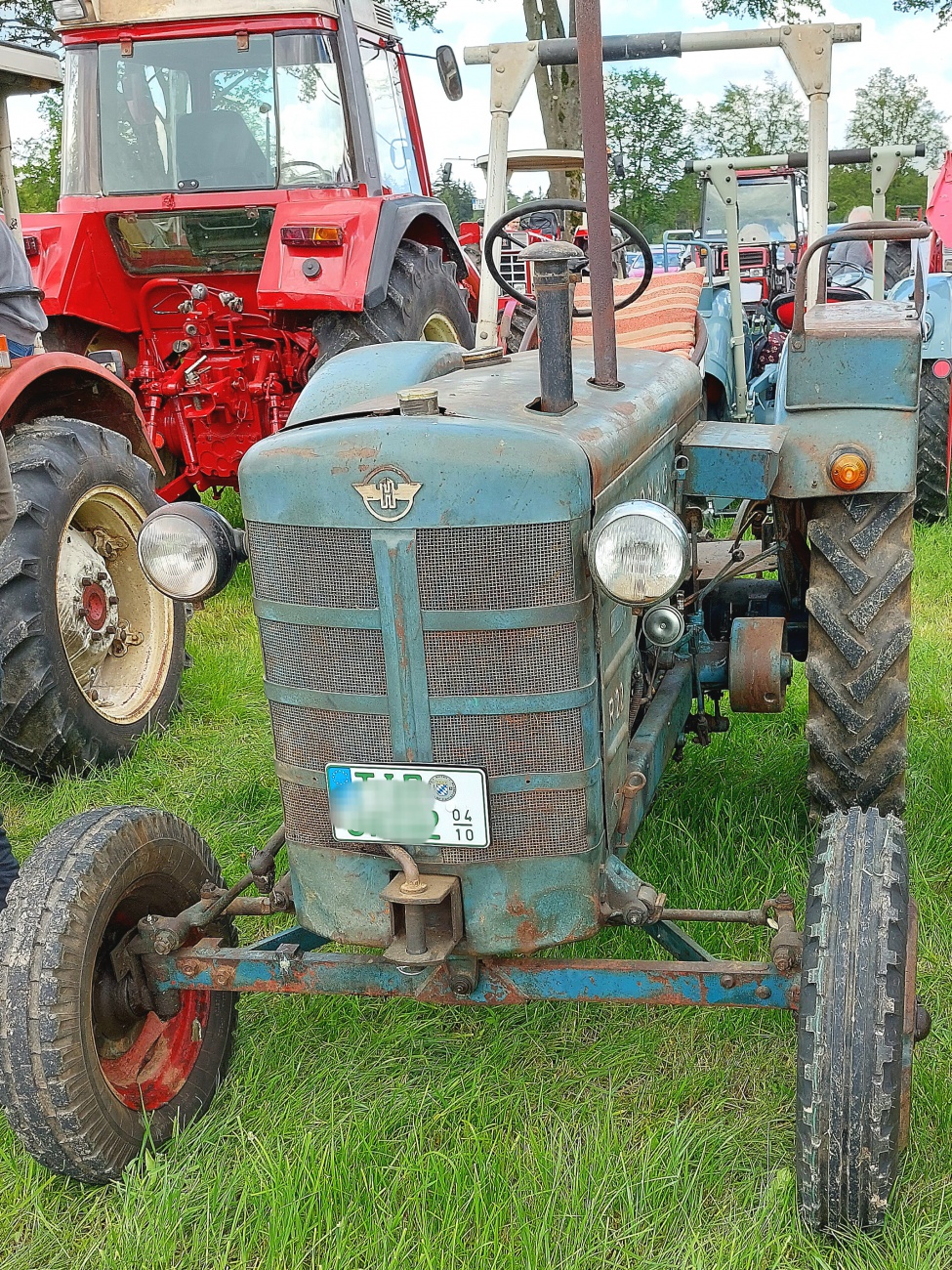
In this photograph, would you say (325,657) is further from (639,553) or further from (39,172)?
(39,172)

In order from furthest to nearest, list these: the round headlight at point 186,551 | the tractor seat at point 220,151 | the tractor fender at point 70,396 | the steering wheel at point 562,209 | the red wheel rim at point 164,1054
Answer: the tractor seat at point 220,151
the tractor fender at point 70,396
the steering wheel at point 562,209
the red wheel rim at point 164,1054
the round headlight at point 186,551

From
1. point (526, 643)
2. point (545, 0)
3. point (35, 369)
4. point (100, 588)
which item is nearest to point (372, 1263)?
point (526, 643)

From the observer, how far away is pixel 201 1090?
2.69m

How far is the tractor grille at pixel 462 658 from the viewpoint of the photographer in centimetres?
212

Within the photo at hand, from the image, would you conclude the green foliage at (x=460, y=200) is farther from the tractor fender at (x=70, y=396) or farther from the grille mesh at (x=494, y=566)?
the grille mesh at (x=494, y=566)

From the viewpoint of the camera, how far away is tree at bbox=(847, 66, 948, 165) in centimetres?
3278

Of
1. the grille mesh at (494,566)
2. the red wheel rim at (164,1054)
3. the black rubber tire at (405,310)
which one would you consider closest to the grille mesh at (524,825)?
the grille mesh at (494,566)

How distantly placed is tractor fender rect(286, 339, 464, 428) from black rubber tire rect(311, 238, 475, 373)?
249 cm

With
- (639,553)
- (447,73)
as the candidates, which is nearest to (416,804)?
(639,553)

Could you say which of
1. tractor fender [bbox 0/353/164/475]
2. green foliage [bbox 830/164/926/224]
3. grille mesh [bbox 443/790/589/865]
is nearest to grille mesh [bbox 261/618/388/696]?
grille mesh [bbox 443/790/589/865]

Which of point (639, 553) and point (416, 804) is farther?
point (416, 804)

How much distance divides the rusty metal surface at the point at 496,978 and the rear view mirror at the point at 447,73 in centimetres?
494

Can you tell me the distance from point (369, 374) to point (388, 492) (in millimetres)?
746

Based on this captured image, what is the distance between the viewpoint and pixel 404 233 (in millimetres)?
6262
